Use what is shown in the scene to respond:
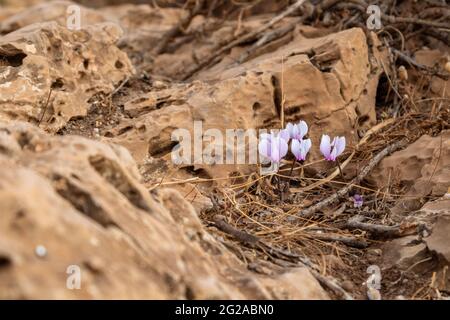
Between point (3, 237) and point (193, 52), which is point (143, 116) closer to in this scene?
point (193, 52)

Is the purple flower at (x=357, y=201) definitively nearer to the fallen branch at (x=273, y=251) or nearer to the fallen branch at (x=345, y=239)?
the fallen branch at (x=345, y=239)

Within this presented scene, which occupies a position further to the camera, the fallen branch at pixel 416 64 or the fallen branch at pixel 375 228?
the fallen branch at pixel 416 64

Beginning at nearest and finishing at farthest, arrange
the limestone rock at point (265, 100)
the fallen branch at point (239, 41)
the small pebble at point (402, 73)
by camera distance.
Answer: the limestone rock at point (265, 100), the small pebble at point (402, 73), the fallen branch at point (239, 41)

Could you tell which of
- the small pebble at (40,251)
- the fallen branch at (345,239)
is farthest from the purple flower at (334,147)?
the small pebble at (40,251)

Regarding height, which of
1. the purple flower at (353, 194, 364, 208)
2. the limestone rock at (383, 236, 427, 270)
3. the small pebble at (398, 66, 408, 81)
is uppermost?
the small pebble at (398, 66, 408, 81)

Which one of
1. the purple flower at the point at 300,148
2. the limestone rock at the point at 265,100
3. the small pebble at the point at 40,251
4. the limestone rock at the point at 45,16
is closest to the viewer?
the small pebble at the point at 40,251

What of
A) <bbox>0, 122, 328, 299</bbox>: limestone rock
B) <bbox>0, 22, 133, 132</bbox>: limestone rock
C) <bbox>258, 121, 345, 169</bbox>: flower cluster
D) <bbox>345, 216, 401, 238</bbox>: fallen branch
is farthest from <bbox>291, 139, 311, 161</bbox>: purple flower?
<bbox>0, 22, 133, 132</bbox>: limestone rock

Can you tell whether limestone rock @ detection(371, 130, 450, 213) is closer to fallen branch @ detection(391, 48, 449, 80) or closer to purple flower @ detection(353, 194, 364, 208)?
purple flower @ detection(353, 194, 364, 208)

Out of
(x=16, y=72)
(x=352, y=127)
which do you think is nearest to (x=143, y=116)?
(x=16, y=72)
